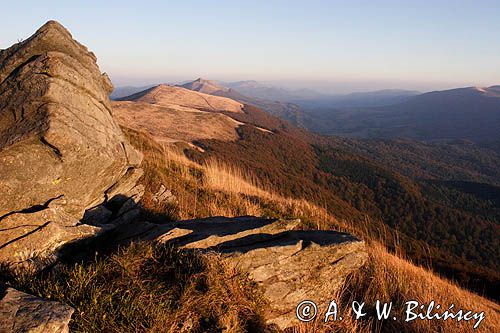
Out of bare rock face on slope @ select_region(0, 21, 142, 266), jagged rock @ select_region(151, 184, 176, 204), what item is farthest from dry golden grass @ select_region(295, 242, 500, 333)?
jagged rock @ select_region(151, 184, 176, 204)

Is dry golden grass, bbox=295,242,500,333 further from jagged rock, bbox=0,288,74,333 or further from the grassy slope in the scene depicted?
jagged rock, bbox=0,288,74,333

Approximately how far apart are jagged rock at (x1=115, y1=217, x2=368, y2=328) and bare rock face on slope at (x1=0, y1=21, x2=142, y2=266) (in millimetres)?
1159

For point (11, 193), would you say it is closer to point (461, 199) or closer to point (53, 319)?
point (53, 319)

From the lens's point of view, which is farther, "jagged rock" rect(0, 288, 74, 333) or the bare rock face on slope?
the bare rock face on slope

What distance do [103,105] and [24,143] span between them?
265cm

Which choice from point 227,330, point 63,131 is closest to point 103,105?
point 63,131

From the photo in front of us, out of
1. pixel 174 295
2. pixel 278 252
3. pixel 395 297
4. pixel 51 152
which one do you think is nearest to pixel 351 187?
pixel 395 297

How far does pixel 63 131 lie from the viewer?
18.2 ft

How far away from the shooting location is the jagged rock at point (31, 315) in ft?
9.94

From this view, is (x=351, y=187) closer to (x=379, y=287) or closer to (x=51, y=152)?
(x=379, y=287)

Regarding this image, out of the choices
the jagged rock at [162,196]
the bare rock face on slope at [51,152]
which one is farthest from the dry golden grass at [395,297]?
the jagged rock at [162,196]

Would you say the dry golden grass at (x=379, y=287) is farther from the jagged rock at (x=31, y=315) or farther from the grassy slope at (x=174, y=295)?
the jagged rock at (x=31, y=315)

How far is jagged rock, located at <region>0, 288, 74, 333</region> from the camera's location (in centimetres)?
303

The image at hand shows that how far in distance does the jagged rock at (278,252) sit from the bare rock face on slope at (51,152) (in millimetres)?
1159
